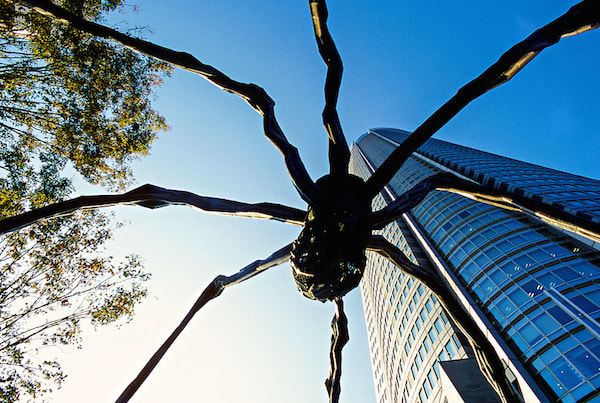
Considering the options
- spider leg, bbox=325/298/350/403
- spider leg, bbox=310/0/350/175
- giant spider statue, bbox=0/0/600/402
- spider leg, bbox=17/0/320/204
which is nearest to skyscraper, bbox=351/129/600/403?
giant spider statue, bbox=0/0/600/402

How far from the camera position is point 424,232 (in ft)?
123

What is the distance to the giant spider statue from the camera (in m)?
1.68

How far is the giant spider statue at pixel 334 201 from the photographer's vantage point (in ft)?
5.52

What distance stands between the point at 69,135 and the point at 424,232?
126 ft

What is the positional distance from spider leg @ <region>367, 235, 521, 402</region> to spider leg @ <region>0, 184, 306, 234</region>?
0.83 metres

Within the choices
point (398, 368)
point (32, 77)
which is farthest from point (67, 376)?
point (398, 368)

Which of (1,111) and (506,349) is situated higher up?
(1,111)

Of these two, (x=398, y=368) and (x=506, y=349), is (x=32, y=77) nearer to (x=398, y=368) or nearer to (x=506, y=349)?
(x=506, y=349)

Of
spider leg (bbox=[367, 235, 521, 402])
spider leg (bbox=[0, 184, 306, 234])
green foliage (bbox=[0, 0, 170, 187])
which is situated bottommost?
spider leg (bbox=[367, 235, 521, 402])

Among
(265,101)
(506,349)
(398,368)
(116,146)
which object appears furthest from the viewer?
(398,368)

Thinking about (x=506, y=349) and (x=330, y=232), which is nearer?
(x=330, y=232)

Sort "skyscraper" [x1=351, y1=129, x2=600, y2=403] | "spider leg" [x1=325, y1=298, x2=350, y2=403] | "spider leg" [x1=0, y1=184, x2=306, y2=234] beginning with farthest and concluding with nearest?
"skyscraper" [x1=351, y1=129, x2=600, y2=403] < "spider leg" [x1=325, y1=298, x2=350, y2=403] < "spider leg" [x1=0, y1=184, x2=306, y2=234]

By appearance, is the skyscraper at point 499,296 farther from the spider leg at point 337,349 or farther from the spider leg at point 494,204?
the spider leg at point 337,349

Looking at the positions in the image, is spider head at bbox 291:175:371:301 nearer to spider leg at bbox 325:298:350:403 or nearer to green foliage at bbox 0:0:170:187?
spider leg at bbox 325:298:350:403
